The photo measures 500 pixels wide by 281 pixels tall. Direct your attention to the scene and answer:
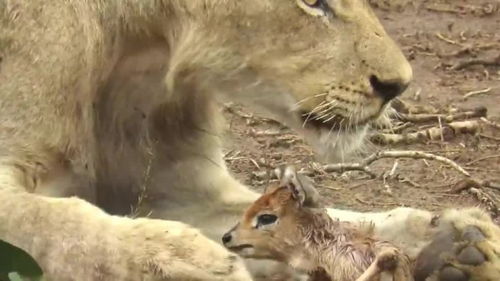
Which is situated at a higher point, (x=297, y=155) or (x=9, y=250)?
(x=9, y=250)

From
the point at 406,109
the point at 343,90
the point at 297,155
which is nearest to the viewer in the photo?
the point at 343,90

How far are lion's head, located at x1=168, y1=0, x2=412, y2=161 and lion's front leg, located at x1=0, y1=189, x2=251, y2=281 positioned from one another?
523 millimetres

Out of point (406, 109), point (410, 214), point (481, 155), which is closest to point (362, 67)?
point (410, 214)

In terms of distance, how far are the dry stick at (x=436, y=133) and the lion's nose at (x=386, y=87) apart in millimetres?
1542

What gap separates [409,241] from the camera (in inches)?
126

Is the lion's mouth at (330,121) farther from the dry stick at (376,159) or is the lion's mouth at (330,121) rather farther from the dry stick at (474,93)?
the dry stick at (474,93)

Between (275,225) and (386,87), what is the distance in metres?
0.49

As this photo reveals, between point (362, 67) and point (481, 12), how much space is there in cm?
369

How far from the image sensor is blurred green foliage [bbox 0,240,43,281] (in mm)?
2561

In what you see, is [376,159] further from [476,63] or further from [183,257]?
[183,257]

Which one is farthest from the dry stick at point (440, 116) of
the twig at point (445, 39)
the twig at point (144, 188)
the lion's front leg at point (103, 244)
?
the lion's front leg at point (103, 244)

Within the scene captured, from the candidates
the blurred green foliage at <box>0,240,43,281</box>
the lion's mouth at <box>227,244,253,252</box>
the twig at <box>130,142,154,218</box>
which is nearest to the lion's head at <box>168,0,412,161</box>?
the twig at <box>130,142,154,218</box>

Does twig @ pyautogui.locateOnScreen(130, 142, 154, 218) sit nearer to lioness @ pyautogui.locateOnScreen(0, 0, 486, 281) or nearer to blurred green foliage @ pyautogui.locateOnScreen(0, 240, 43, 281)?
lioness @ pyautogui.locateOnScreen(0, 0, 486, 281)

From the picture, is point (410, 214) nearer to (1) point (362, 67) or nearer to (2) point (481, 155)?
(1) point (362, 67)
